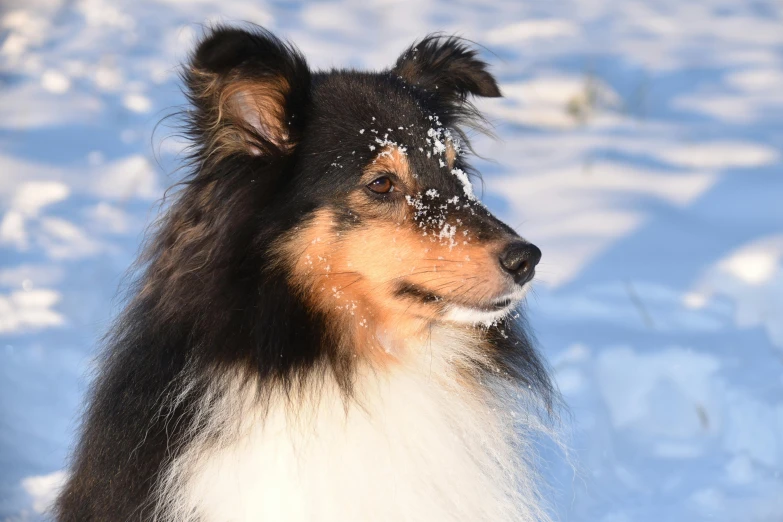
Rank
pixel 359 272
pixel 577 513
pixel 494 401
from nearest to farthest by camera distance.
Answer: pixel 359 272
pixel 494 401
pixel 577 513

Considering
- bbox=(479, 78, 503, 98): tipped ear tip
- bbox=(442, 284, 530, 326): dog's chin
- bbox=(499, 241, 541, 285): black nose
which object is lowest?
bbox=(442, 284, 530, 326): dog's chin

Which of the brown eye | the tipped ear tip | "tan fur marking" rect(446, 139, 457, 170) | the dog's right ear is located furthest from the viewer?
the tipped ear tip

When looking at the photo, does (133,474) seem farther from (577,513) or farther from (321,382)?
(577,513)

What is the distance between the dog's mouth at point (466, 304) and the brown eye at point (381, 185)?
13.2 inches

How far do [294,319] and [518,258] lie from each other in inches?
29.8

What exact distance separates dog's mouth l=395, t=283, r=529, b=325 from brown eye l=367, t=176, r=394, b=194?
1.10ft

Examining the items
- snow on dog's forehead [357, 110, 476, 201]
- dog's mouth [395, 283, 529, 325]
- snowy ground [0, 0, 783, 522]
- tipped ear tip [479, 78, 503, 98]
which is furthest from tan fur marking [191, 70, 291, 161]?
tipped ear tip [479, 78, 503, 98]

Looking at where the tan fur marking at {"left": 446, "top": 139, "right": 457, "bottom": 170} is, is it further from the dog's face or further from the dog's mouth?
the dog's mouth

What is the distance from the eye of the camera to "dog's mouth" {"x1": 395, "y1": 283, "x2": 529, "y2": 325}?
2783 mm

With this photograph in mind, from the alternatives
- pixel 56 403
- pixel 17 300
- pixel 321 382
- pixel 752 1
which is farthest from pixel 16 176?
pixel 752 1

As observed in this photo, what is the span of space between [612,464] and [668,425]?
45 cm

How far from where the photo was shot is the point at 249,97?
110 inches

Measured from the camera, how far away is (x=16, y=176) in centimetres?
618

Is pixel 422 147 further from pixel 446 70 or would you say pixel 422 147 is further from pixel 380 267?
pixel 446 70
